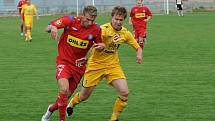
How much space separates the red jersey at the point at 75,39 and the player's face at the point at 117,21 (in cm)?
26

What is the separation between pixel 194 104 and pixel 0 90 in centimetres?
424

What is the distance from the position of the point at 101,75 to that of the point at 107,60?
0.84 feet

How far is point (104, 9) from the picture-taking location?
60.8 metres

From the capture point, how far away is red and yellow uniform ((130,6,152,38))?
21.1 metres

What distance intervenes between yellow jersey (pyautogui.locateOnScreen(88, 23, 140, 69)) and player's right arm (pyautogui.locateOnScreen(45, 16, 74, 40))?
25.1 inches

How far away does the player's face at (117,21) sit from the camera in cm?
872

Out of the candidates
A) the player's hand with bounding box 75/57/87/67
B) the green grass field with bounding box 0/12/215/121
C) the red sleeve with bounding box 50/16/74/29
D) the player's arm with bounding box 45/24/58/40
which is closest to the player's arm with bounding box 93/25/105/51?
the player's hand with bounding box 75/57/87/67

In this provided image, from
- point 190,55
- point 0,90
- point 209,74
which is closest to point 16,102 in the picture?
point 0,90

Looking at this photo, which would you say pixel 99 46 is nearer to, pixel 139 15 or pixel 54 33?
pixel 54 33

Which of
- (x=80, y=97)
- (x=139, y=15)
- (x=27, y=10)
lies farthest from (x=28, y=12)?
(x=80, y=97)

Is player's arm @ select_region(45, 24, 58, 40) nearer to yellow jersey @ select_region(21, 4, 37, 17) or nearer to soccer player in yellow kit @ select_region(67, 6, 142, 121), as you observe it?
soccer player in yellow kit @ select_region(67, 6, 142, 121)

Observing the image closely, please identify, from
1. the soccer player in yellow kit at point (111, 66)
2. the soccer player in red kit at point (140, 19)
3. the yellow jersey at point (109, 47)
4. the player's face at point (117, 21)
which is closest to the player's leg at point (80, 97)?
the soccer player in yellow kit at point (111, 66)

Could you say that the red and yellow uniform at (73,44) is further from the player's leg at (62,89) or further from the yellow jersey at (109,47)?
the yellow jersey at (109,47)

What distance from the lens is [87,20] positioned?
28.0ft
